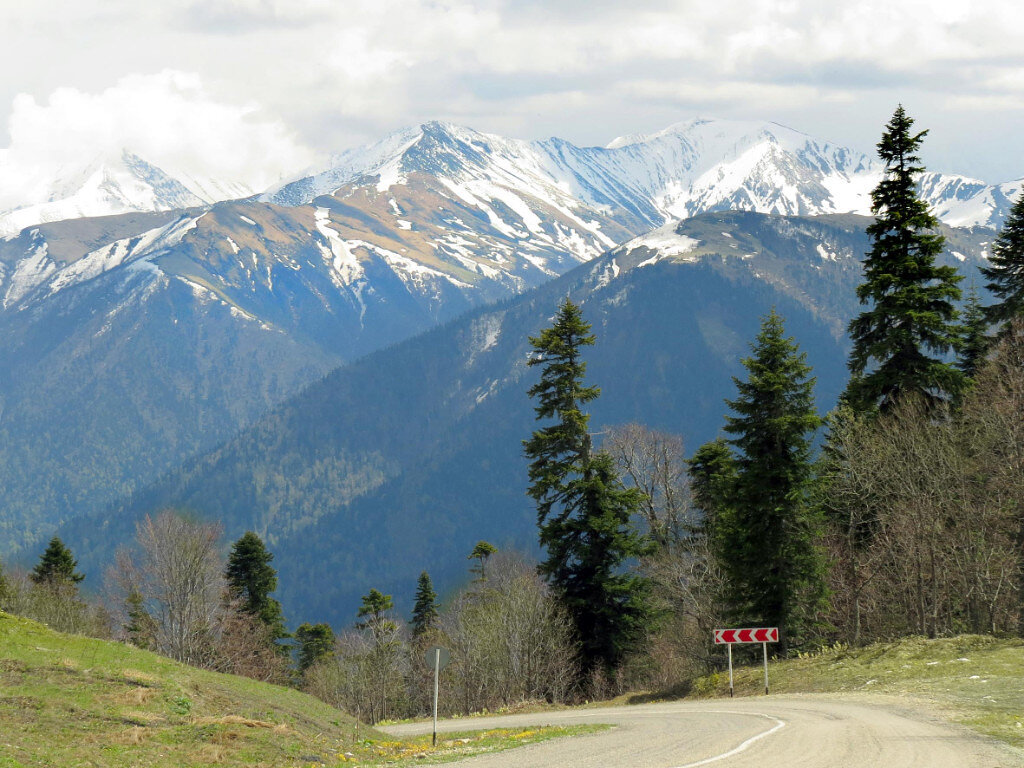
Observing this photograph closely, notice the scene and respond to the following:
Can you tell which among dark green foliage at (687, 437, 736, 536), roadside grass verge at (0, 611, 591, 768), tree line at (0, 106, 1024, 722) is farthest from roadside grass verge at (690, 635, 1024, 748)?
dark green foliage at (687, 437, 736, 536)

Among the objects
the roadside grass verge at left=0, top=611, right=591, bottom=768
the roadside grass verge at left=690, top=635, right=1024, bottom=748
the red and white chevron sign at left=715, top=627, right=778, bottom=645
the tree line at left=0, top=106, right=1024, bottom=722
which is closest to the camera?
the roadside grass verge at left=0, top=611, right=591, bottom=768

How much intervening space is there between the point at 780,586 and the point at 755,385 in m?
7.43

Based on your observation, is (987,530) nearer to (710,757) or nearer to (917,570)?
(917,570)

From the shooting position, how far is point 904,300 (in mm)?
37969

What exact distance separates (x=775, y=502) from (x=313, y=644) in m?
84.1

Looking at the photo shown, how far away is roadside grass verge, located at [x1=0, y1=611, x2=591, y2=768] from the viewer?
19109 mm

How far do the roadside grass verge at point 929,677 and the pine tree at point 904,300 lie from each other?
10345mm

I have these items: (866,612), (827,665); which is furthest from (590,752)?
(866,612)

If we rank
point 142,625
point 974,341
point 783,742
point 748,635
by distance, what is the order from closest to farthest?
point 783,742
point 748,635
point 974,341
point 142,625

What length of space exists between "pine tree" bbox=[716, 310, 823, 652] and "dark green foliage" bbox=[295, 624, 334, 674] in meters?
78.5

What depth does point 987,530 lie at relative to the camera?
35375 mm

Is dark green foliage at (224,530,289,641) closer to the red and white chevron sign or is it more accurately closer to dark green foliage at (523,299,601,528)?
dark green foliage at (523,299,601,528)

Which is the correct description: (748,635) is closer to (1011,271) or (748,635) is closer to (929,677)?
(929,677)

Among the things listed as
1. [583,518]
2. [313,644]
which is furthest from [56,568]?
[583,518]
